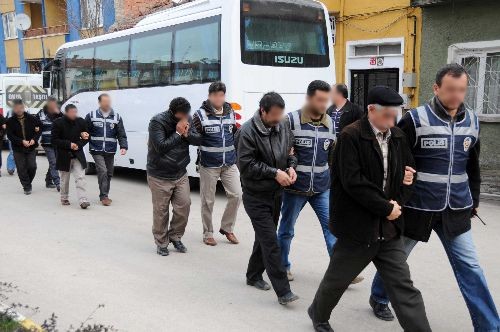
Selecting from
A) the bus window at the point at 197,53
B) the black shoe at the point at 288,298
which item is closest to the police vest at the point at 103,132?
the bus window at the point at 197,53

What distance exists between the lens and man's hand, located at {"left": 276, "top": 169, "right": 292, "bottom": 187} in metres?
4.48

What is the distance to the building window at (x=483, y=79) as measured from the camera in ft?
40.5

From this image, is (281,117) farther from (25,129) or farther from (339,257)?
(25,129)

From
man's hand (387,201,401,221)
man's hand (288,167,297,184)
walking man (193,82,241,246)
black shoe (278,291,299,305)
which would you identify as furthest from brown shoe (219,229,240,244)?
man's hand (387,201,401,221)

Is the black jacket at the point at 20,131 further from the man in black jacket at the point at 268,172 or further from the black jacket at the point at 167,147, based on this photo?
the man in black jacket at the point at 268,172

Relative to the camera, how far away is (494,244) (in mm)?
6488

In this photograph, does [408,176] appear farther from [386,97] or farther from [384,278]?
[384,278]

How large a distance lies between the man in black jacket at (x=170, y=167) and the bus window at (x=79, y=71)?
25.1 feet

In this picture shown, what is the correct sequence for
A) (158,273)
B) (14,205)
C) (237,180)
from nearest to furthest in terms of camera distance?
1. (158,273)
2. (237,180)
3. (14,205)

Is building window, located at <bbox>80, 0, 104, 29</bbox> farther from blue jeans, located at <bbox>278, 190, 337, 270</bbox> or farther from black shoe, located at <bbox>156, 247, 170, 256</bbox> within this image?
blue jeans, located at <bbox>278, 190, 337, 270</bbox>

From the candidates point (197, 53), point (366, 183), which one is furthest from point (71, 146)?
point (366, 183)

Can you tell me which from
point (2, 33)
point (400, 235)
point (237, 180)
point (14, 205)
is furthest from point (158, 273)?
point (2, 33)

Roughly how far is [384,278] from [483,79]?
10225 millimetres

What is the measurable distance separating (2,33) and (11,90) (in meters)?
18.4
